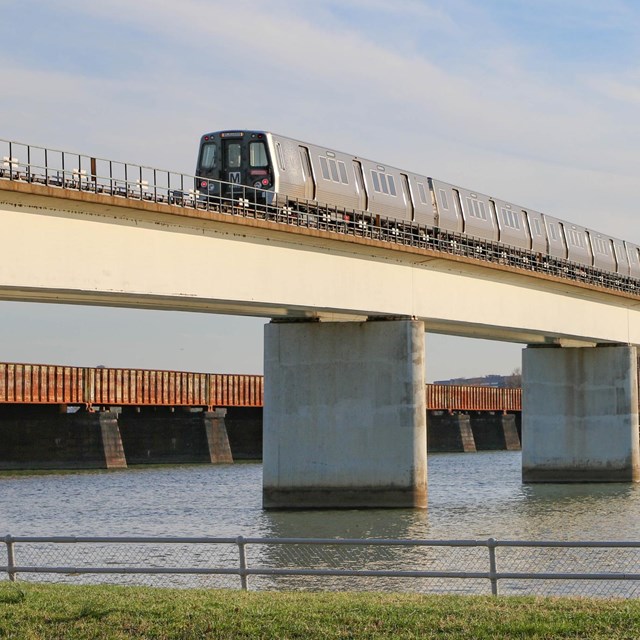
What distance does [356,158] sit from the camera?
168 feet

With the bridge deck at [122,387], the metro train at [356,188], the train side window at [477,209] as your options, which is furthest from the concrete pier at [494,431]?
the train side window at [477,209]

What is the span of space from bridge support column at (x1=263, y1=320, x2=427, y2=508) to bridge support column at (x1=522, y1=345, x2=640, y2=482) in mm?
21061

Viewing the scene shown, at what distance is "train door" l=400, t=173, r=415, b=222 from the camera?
177ft

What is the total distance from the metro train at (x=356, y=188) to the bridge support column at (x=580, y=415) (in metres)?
5.76

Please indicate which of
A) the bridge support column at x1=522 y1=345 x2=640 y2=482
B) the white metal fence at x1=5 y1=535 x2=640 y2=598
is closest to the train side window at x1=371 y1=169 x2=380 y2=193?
the bridge support column at x1=522 y1=345 x2=640 y2=482

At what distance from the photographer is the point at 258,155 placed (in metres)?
47.1

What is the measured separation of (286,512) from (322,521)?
409 centimetres

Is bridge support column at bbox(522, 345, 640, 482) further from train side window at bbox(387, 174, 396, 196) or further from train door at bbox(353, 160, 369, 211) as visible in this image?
train door at bbox(353, 160, 369, 211)

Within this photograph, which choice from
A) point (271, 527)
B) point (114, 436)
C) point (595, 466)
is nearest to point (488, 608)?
point (271, 527)

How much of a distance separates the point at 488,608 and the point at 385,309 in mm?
30393

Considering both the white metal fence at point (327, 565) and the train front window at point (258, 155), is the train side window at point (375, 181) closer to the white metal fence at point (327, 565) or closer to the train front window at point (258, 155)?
the train front window at point (258, 155)

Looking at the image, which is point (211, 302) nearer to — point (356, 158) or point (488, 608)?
point (356, 158)

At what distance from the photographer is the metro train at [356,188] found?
1844 inches

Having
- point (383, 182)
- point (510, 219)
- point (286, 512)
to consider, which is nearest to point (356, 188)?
point (383, 182)
